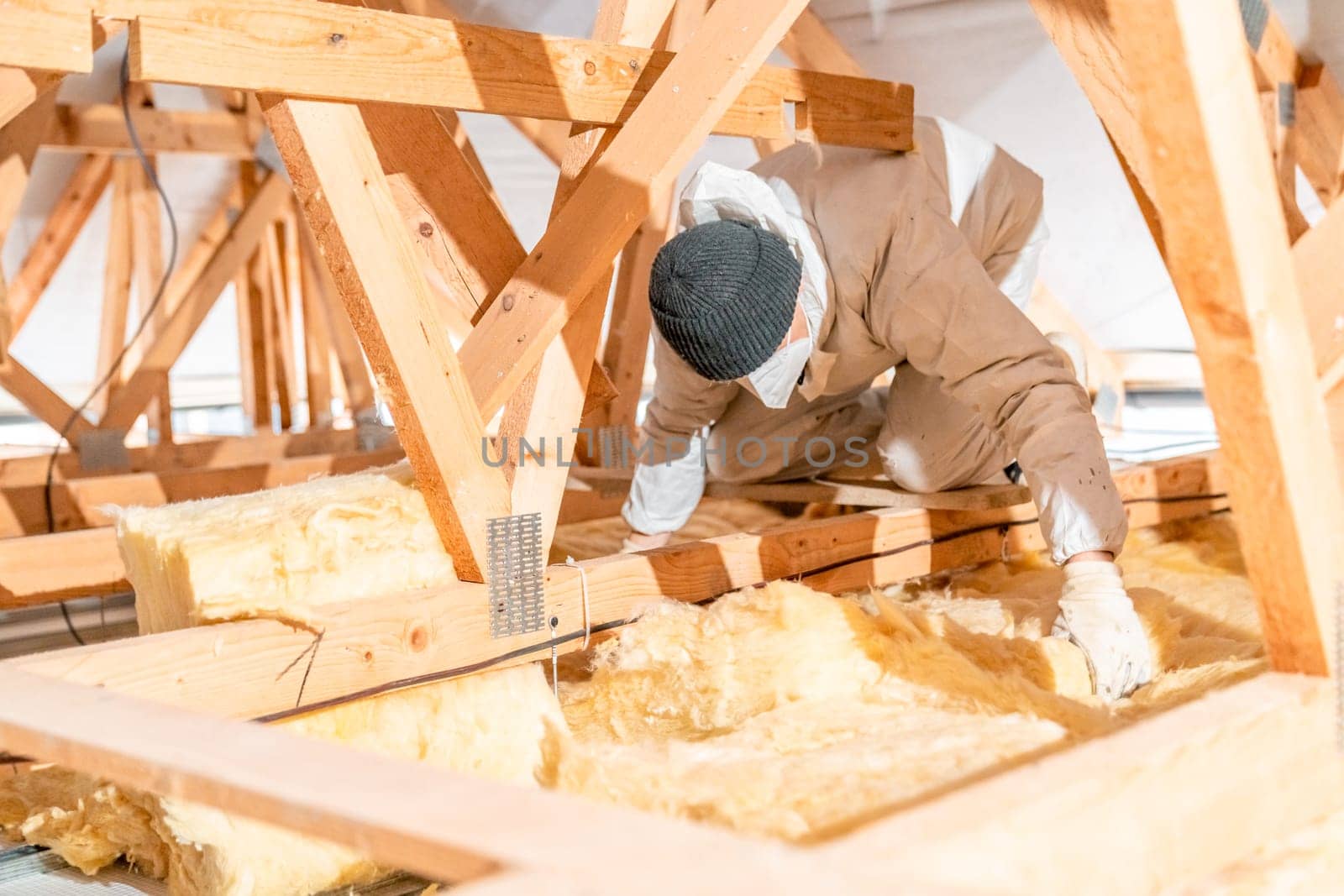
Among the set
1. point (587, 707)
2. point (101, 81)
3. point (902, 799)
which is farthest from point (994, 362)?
point (101, 81)

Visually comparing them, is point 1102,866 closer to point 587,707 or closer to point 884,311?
point 587,707

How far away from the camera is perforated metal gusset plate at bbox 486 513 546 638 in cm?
174

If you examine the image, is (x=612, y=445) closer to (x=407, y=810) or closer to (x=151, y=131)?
(x=151, y=131)

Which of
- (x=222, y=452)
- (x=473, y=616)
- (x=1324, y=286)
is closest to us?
(x=1324, y=286)

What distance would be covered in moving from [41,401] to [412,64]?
2.89 metres

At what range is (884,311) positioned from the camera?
84.8 inches

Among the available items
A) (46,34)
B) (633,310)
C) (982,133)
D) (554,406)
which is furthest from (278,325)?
(46,34)

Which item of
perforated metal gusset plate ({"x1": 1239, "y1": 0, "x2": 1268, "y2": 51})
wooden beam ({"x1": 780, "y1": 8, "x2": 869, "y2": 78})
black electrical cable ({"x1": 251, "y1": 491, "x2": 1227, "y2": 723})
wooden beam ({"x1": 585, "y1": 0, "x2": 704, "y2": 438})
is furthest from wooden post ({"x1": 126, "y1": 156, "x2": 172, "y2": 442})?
perforated metal gusset plate ({"x1": 1239, "y1": 0, "x2": 1268, "y2": 51})

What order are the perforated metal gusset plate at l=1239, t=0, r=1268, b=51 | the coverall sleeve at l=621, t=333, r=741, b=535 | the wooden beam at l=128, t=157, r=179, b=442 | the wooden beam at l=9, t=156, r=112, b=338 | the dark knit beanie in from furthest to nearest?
1. the wooden beam at l=9, t=156, r=112, b=338
2. the wooden beam at l=128, t=157, r=179, b=442
3. the perforated metal gusset plate at l=1239, t=0, r=1268, b=51
4. the coverall sleeve at l=621, t=333, r=741, b=535
5. the dark knit beanie

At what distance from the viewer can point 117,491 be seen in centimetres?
324

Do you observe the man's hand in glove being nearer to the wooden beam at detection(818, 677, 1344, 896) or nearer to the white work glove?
the white work glove

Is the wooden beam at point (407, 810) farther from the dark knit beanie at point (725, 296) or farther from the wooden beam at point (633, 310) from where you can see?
the wooden beam at point (633, 310)

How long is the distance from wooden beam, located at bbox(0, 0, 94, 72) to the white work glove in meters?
1.58

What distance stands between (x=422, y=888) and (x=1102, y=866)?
3.18ft
